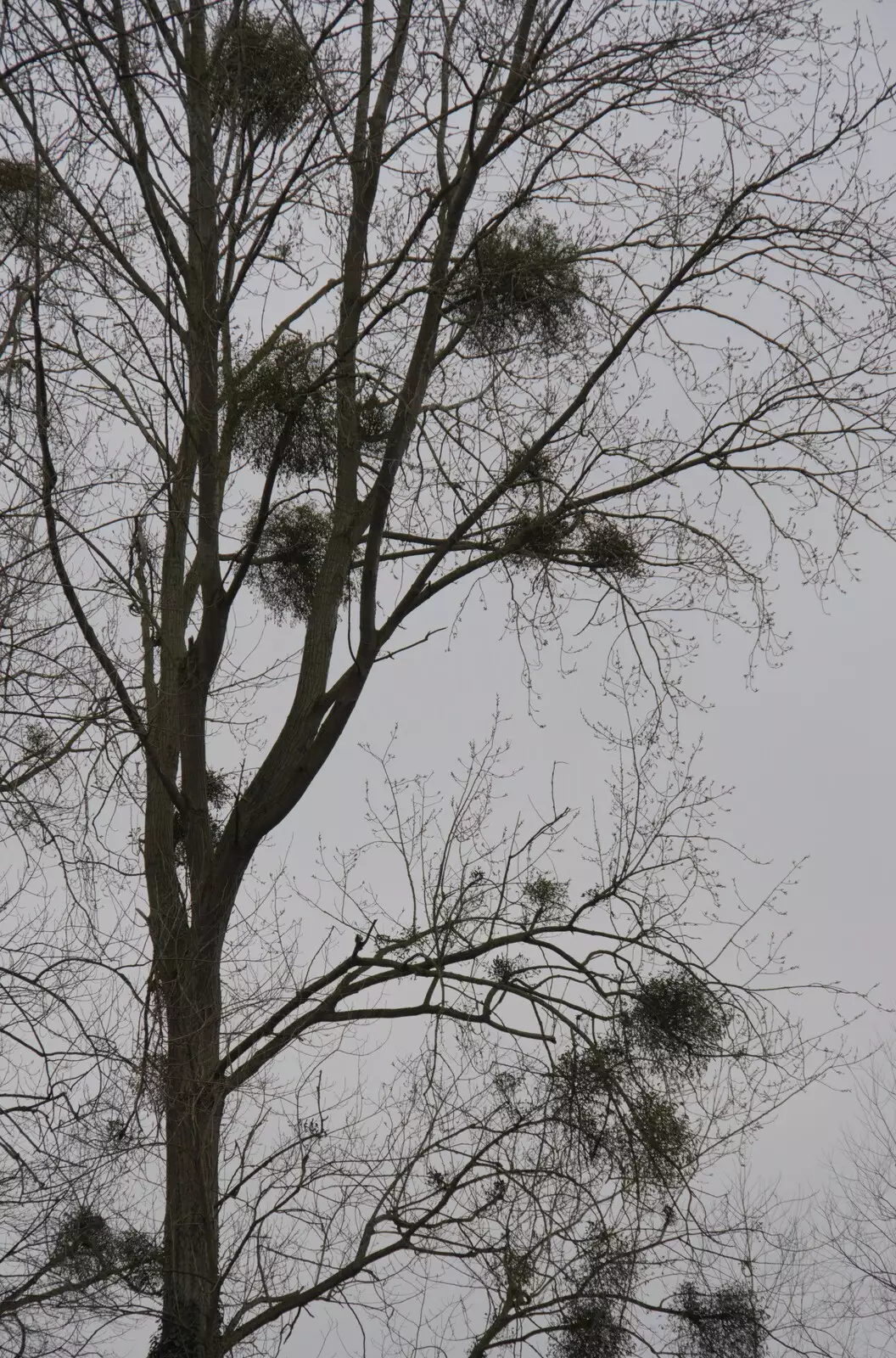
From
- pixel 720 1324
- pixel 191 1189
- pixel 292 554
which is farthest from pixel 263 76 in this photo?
pixel 720 1324

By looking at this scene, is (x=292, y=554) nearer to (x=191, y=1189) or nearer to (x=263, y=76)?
(x=263, y=76)

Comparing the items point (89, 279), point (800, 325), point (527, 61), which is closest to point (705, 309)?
point (800, 325)

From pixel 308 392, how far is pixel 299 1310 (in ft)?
11.5

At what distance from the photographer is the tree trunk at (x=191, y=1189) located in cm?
493

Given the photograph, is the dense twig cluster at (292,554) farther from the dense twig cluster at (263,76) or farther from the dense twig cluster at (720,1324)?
the dense twig cluster at (720,1324)

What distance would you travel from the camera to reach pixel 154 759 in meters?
5.22

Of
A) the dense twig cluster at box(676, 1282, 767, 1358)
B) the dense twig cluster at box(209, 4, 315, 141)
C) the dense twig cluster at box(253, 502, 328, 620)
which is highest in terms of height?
the dense twig cluster at box(209, 4, 315, 141)

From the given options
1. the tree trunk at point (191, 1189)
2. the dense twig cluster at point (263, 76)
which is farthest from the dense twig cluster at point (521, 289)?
the tree trunk at point (191, 1189)

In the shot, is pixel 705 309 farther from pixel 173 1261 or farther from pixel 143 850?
pixel 173 1261

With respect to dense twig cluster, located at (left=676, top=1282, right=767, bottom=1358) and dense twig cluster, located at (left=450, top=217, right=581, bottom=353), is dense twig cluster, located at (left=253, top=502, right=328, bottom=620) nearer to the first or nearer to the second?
dense twig cluster, located at (left=450, top=217, right=581, bottom=353)

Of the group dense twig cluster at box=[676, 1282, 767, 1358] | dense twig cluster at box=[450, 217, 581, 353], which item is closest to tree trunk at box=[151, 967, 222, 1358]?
dense twig cluster at box=[676, 1282, 767, 1358]

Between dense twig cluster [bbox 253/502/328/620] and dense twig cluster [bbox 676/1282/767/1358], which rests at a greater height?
dense twig cluster [bbox 253/502/328/620]

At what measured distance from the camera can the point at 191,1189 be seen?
5.07 meters

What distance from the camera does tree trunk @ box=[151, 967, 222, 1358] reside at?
4.93 m
